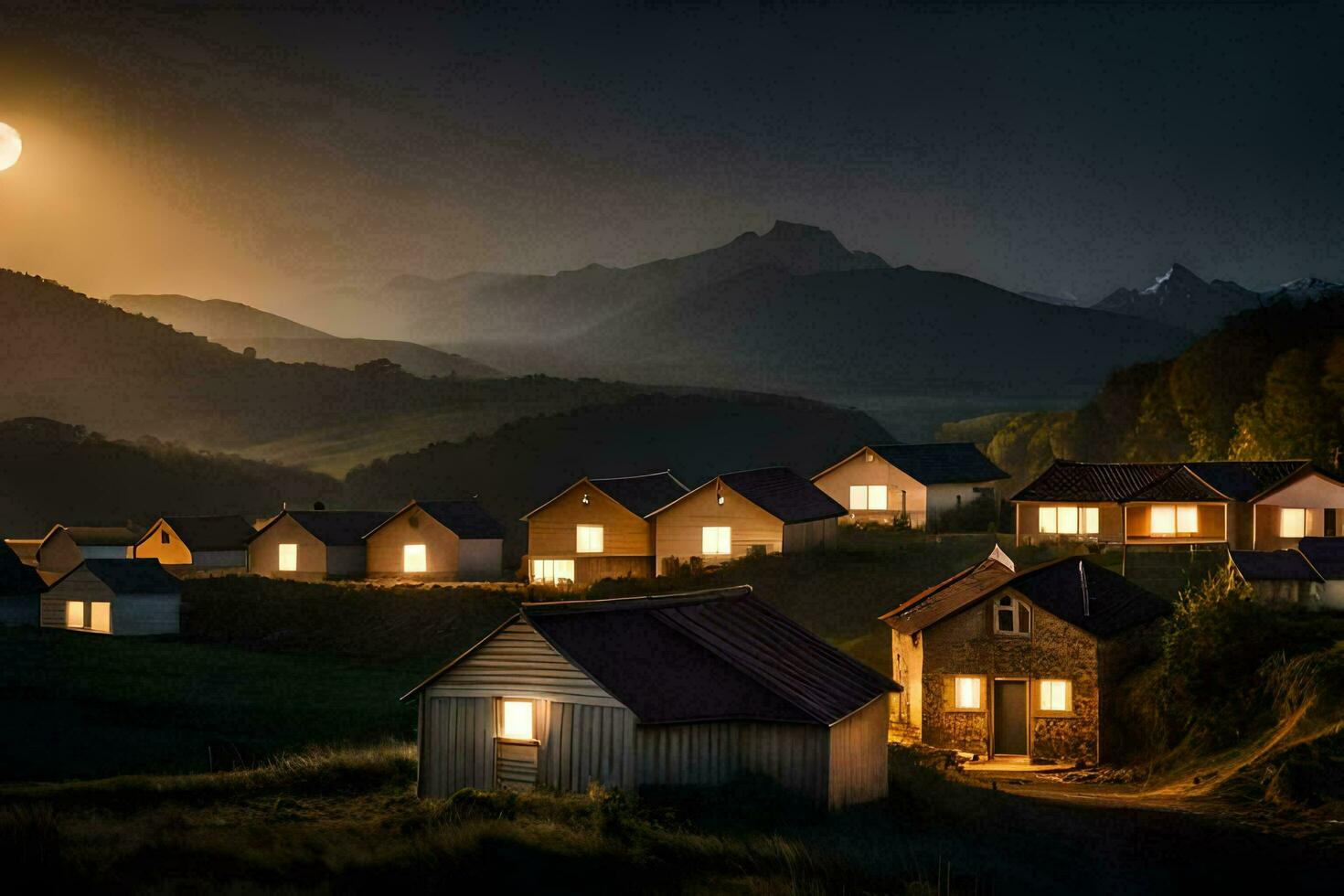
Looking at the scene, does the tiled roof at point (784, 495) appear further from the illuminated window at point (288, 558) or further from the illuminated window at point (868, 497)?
the illuminated window at point (288, 558)

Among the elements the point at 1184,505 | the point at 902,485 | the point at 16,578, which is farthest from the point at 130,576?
the point at 1184,505

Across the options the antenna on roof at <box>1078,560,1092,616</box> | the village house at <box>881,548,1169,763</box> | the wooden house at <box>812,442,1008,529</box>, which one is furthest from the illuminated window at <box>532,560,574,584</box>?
the antenna on roof at <box>1078,560,1092,616</box>

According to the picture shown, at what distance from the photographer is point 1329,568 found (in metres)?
46.9

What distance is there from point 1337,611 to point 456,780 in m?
28.4

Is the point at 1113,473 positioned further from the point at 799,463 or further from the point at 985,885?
the point at 799,463

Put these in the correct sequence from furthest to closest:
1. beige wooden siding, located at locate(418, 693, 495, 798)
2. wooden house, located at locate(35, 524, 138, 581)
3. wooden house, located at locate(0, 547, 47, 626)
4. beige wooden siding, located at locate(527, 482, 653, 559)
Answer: wooden house, located at locate(35, 524, 138, 581)
beige wooden siding, located at locate(527, 482, 653, 559)
wooden house, located at locate(0, 547, 47, 626)
beige wooden siding, located at locate(418, 693, 495, 798)

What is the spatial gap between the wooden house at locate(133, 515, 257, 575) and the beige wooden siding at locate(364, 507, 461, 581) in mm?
10979

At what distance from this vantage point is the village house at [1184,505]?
6028cm

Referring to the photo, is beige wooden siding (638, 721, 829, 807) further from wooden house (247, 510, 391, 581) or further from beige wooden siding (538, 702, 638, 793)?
wooden house (247, 510, 391, 581)

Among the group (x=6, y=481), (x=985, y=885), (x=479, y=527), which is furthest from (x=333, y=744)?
(x=6, y=481)

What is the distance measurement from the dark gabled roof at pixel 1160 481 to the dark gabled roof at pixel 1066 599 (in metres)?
17.4

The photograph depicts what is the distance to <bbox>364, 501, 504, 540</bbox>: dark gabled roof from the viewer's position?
7406cm

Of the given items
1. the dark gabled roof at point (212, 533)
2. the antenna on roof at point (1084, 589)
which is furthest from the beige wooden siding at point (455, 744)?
the dark gabled roof at point (212, 533)

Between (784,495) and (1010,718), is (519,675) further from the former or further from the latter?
(784,495)
